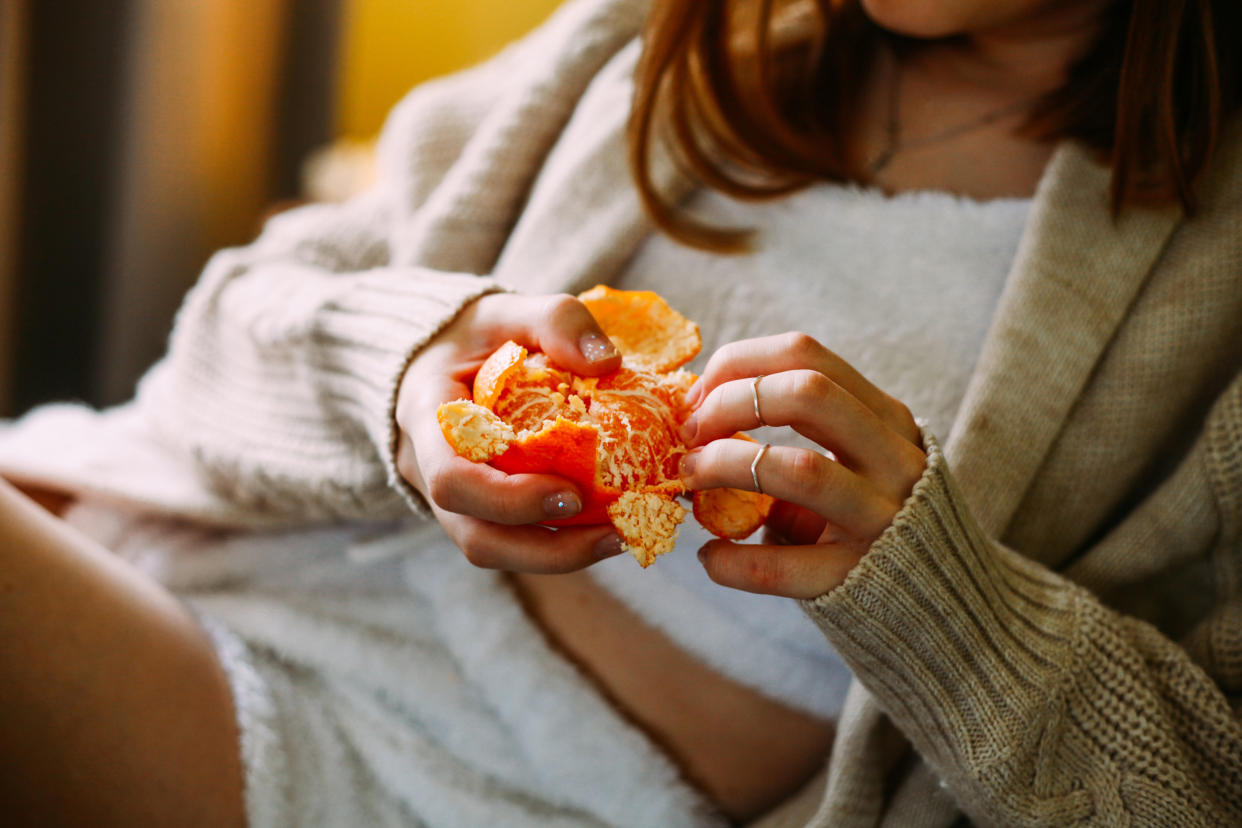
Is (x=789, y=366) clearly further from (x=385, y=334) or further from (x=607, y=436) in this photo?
(x=385, y=334)

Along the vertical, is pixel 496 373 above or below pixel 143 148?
above

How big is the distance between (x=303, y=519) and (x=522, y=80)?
55cm

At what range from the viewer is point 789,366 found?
0.51m

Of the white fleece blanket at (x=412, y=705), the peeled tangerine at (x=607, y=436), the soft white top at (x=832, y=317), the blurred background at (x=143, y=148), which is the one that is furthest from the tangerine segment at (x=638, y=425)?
the blurred background at (x=143, y=148)

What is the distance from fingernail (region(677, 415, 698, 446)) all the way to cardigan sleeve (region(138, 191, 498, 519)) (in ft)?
0.72

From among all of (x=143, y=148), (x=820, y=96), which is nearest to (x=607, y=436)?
(x=820, y=96)

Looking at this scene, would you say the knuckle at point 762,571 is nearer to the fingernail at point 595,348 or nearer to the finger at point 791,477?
the finger at point 791,477

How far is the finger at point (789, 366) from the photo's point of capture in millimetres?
515

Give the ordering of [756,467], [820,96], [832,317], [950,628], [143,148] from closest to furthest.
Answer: [756,467] < [950,628] < [832,317] < [820,96] < [143,148]

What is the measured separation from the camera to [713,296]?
0.84 m

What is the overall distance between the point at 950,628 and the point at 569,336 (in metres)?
0.31

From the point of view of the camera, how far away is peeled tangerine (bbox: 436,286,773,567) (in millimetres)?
482

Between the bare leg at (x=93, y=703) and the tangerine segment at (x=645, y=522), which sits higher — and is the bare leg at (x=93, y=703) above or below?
below

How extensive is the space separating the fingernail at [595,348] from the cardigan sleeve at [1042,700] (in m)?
0.22
